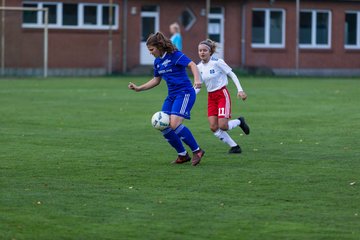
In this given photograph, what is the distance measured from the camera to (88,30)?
4822cm

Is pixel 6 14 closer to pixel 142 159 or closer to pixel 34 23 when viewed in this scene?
pixel 34 23

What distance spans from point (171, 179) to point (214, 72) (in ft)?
11.5

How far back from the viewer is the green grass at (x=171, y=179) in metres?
9.41

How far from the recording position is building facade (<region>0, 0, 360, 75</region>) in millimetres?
46375

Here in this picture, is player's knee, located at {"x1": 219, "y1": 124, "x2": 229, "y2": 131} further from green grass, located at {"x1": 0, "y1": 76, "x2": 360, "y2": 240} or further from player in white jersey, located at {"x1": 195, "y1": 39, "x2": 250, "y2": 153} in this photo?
green grass, located at {"x1": 0, "y1": 76, "x2": 360, "y2": 240}

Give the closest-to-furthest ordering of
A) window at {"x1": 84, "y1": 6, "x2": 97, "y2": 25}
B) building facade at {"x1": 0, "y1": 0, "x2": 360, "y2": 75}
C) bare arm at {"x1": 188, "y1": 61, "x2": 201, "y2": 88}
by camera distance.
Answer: bare arm at {"x1": 188, "y1": 61, "x2": 201, "y2": 88} → building facade at {"x1": 0, "y1": 0, "x2": 360, "y2": 75} → window at {"x1": 84, "y1": 6, "x2": 97, "y2": 25}

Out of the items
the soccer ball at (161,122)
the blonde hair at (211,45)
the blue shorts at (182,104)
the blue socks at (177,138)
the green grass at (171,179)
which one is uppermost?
the blonde hair at (211,45)

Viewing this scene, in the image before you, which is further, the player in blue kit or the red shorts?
the red shorts

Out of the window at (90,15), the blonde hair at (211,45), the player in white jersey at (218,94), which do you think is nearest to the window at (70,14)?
the window at (90,15)

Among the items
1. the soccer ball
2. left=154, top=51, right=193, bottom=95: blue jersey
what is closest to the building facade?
left=154, top=51, right=193, bottom=95: blue jersey

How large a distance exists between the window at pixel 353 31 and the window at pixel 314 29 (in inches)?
47.2

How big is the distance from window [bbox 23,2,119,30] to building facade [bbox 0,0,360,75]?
44mm

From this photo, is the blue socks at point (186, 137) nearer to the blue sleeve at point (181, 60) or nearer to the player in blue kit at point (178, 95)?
the player in blue kit at point (178, 95)

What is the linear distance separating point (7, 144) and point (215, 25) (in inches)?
1386
